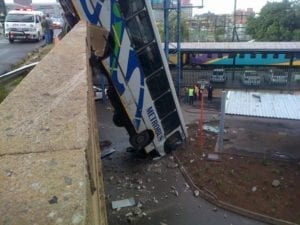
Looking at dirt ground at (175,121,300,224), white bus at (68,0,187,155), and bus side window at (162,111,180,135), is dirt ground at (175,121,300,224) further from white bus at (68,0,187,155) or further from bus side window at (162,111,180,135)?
white bus at (68,0,187,155)

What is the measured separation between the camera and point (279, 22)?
31984 millimetres

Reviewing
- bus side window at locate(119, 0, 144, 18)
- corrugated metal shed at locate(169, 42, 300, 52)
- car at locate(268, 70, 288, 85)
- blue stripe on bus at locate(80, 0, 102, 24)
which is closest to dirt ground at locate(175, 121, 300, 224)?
bus side window at locate(119, 0, 144, 18)

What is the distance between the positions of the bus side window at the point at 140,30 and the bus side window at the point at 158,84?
829 mm

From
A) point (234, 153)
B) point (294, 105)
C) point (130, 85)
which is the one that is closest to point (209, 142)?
point (234, 153)

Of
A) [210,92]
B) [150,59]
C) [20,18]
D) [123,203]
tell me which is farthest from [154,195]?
[20,18]

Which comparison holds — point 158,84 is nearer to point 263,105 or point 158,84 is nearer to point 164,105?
point 164,105

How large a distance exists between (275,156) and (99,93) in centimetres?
756

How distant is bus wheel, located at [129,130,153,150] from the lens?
841 cm

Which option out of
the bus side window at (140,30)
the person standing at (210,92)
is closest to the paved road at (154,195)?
the bus side window at (140,30)

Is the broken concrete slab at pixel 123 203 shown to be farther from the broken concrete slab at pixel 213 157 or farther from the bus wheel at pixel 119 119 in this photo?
the broken concrete slab at pixel 213 157

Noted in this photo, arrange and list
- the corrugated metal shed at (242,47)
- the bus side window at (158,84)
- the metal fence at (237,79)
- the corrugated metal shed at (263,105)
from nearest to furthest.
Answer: the bus side window at (158,84) < the corrugated metal shed at (263,105) < the metal fence at (237,79) < the corrugated metal shed at (242,47)

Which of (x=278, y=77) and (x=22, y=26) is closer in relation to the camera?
(x=278, y=77)

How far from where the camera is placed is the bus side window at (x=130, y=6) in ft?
23.3

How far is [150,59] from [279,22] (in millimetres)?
27381
